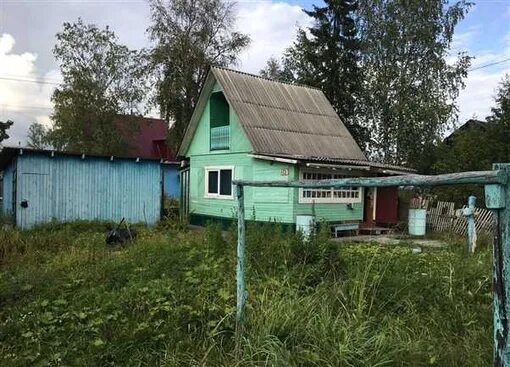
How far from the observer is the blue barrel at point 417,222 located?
16.4 m

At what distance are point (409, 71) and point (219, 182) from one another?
14567mm

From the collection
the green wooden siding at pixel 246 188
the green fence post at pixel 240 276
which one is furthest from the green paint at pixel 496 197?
the green wooden siding at pixel 246 188

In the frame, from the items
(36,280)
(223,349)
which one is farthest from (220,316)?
(36,280)

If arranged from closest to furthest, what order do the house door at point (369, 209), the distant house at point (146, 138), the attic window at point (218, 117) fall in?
1. the house door at point (369, 209)
2. the attic window at point (218, 117)
3. the distant house at point (146, 138)

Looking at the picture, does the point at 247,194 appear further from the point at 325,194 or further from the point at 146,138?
the point at 146,138

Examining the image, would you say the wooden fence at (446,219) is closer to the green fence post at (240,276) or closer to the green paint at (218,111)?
the green paint at (218,111)

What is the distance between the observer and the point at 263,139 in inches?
661

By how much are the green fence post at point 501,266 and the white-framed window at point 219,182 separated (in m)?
15.4

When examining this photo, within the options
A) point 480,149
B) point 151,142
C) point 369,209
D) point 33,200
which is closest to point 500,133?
point 480,149

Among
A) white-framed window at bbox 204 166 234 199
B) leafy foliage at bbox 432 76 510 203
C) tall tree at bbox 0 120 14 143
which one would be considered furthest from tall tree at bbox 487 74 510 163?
tall tree at bbox 0 120 14 143

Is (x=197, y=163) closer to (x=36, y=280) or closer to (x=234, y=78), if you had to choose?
(x=234, y=78)

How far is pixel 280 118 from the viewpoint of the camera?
60.7 feet

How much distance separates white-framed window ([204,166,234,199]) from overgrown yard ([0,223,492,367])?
10612 mm

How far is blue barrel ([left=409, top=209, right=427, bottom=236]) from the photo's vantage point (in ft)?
53.9
